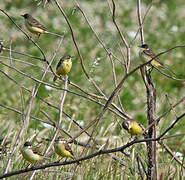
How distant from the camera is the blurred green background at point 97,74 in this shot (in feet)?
12.2

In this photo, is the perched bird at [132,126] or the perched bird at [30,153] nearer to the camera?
the perched bird at [132,126]

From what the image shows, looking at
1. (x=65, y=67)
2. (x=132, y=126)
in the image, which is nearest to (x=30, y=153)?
(x=132, y=126)

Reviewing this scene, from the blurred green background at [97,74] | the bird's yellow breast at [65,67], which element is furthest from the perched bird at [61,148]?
the bird's yellow breast at [65,67]

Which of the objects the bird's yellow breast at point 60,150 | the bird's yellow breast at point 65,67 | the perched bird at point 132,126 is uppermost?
the bird's yellow breast at point 65,67

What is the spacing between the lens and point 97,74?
641cm

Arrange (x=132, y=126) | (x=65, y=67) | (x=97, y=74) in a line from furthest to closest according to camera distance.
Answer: (x=97, y=74) < (x=65, y=67) < (x=132, y=126)

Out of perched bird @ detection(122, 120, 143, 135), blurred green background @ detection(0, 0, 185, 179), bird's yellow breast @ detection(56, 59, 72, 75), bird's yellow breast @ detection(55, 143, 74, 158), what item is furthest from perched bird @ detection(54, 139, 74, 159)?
bird's yellow breast @ detection(56, 59, 72, 75)

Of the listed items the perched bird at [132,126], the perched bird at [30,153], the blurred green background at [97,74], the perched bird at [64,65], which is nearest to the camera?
the perched bird at [132,126]

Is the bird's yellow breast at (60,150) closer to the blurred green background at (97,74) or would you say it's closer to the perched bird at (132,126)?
the blurred green background at (97,74)

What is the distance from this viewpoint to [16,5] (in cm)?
1057

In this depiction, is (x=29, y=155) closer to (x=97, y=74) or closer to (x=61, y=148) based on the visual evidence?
(x=61, y=148)

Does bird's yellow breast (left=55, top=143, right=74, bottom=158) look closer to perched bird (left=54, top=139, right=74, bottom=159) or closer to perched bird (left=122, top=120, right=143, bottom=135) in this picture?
perched bird (left=54, top=139, right=74, bottom=159)

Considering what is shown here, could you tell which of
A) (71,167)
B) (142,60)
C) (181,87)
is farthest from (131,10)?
(71,167)

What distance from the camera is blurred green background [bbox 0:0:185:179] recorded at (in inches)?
146
